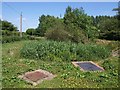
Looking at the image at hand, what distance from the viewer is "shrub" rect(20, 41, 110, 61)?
9291 millimetres

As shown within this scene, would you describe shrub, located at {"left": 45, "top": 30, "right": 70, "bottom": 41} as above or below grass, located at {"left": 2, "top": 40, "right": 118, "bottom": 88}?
above

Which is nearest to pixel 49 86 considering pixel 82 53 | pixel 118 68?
pixel 118 68

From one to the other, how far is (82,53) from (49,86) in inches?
173

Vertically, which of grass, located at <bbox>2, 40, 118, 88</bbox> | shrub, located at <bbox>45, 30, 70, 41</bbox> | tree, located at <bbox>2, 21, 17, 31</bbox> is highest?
tree, located at <bbox>2, 21, 17, 31</bbox>

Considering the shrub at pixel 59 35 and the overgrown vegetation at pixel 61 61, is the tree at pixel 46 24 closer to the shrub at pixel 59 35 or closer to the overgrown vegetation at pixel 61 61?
the shrub at pixel 59 35

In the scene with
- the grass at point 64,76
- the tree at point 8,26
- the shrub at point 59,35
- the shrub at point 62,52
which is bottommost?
the grass at point 64,76

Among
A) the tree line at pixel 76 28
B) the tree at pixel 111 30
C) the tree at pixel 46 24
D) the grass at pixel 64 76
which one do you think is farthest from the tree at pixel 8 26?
the grass at pixel 64 76

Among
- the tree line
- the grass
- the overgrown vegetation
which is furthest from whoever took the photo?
the tree line

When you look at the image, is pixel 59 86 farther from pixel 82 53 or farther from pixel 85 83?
pixel 82 53

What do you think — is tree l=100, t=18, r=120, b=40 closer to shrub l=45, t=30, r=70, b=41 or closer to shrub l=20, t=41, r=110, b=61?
shrub l=45, t=30, r=70, b=41

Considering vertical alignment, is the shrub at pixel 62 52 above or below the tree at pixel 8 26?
below

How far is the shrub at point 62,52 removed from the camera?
30.5ft

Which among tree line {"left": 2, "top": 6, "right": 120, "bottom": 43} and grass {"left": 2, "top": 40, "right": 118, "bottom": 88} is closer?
grass {"left": 2, "top": 40, "right": 118, "bottom": 88}

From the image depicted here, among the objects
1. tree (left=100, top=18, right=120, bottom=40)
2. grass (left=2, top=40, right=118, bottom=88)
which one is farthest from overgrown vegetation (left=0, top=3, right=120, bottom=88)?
tree (left=100, top=18, right=120, bottom=40)
